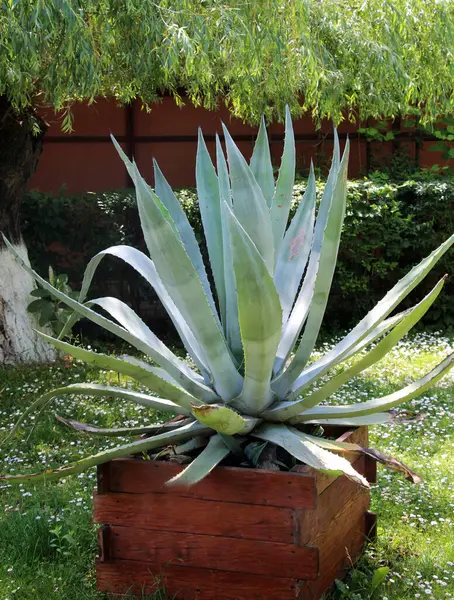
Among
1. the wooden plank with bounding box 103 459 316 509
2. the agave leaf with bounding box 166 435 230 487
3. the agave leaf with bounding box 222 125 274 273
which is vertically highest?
the agave leaf with bounding box 222 125 274 273

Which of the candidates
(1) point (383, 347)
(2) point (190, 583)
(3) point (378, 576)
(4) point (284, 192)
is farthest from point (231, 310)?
(3) point (378, 576)

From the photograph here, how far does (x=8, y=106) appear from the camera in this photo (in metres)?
6.71

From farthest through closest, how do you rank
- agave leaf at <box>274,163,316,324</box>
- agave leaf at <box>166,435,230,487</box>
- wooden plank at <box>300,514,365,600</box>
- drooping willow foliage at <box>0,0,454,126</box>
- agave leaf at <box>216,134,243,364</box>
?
1. drooping willow foliage at <box>0,0,454,126</box>
2. agave leaf at <box>274,163,316,324</box>
3. agave leaf at <box>216,134,243,364</box>
4. wooden plank at <box>300,514,365,600</box>
5. agave leaf at <box>166,435,230,487</box>

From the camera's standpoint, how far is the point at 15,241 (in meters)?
7.17

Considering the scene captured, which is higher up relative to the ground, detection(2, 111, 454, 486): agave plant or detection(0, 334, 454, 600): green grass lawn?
detection(2, 111, 454, 486): agave plant

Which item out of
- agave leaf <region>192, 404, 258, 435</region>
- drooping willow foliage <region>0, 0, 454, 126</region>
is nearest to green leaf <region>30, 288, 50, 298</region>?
drooping willow foliage <region>0, 0, 454, 126</region>

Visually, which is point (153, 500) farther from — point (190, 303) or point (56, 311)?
point (56, 311)

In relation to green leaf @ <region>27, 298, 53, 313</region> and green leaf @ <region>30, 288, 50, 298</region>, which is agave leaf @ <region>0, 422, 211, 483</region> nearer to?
green leaf @ <region>27, 298, 53, 313</region>

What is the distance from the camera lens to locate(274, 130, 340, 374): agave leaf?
10.1ft

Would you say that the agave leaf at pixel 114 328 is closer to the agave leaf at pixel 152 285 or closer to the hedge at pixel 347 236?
the agave leaf at pixel 152 285

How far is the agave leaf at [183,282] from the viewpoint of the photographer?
8.66ft

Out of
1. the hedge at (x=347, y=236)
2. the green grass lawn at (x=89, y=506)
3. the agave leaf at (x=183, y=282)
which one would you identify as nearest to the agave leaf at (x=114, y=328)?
the agave leaf at (x=183, y=282)

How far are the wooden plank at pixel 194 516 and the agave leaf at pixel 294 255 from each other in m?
0.78

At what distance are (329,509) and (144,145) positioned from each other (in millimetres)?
8490
